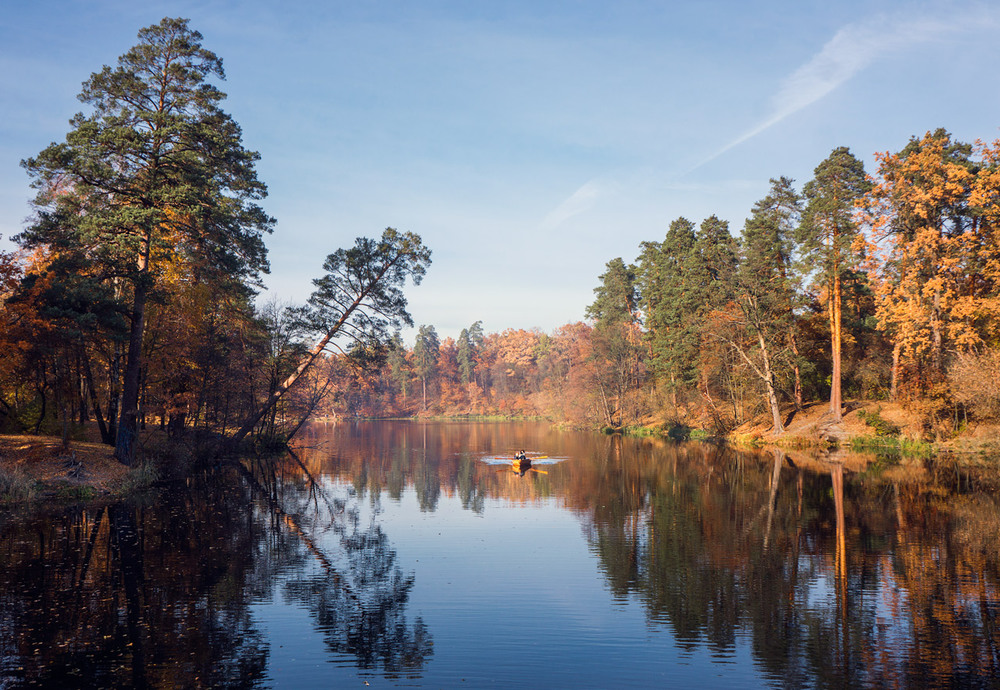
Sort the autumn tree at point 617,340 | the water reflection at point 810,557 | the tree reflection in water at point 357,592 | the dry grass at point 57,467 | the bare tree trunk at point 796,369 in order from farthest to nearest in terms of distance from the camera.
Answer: the autumn tree at point 617,340 → the bare tree trunk at point 796,369 → the dry grass at point 57,467 → the tree reflection in water at point 357,592 → the water reflection at point 810,557

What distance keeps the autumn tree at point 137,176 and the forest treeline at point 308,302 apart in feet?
0.34

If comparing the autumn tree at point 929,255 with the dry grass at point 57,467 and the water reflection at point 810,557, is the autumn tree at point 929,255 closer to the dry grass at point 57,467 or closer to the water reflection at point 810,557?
the water reflection at point 810,557

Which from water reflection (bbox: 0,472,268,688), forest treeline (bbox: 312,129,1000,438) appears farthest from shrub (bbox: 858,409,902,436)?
water reflection (bbox: 0,472,268,688)

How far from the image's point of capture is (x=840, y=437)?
142ft

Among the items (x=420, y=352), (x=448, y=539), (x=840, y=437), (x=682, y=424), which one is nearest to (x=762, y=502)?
(x=448, y=539)

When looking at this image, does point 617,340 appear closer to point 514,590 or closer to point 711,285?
point 711,285

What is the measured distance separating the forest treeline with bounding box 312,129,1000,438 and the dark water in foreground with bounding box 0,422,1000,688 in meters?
15.4

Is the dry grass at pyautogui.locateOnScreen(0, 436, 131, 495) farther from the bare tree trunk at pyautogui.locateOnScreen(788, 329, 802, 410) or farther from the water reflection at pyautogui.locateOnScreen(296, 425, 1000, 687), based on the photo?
the bare tree trunk at pyautogui.locateOnScreen(788, 329, 802, 410)

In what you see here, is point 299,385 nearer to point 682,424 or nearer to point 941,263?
point 682,424

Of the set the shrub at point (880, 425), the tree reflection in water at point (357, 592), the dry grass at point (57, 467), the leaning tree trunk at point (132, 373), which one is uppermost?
the leaning tree trunk at point (132, 373)

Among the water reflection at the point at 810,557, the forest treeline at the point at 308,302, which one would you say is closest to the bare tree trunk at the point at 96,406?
the forest treeline at the point at 308,302

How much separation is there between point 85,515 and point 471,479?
57.9 ft

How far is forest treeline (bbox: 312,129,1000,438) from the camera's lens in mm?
37844

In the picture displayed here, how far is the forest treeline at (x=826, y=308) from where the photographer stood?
37844 millimetres
